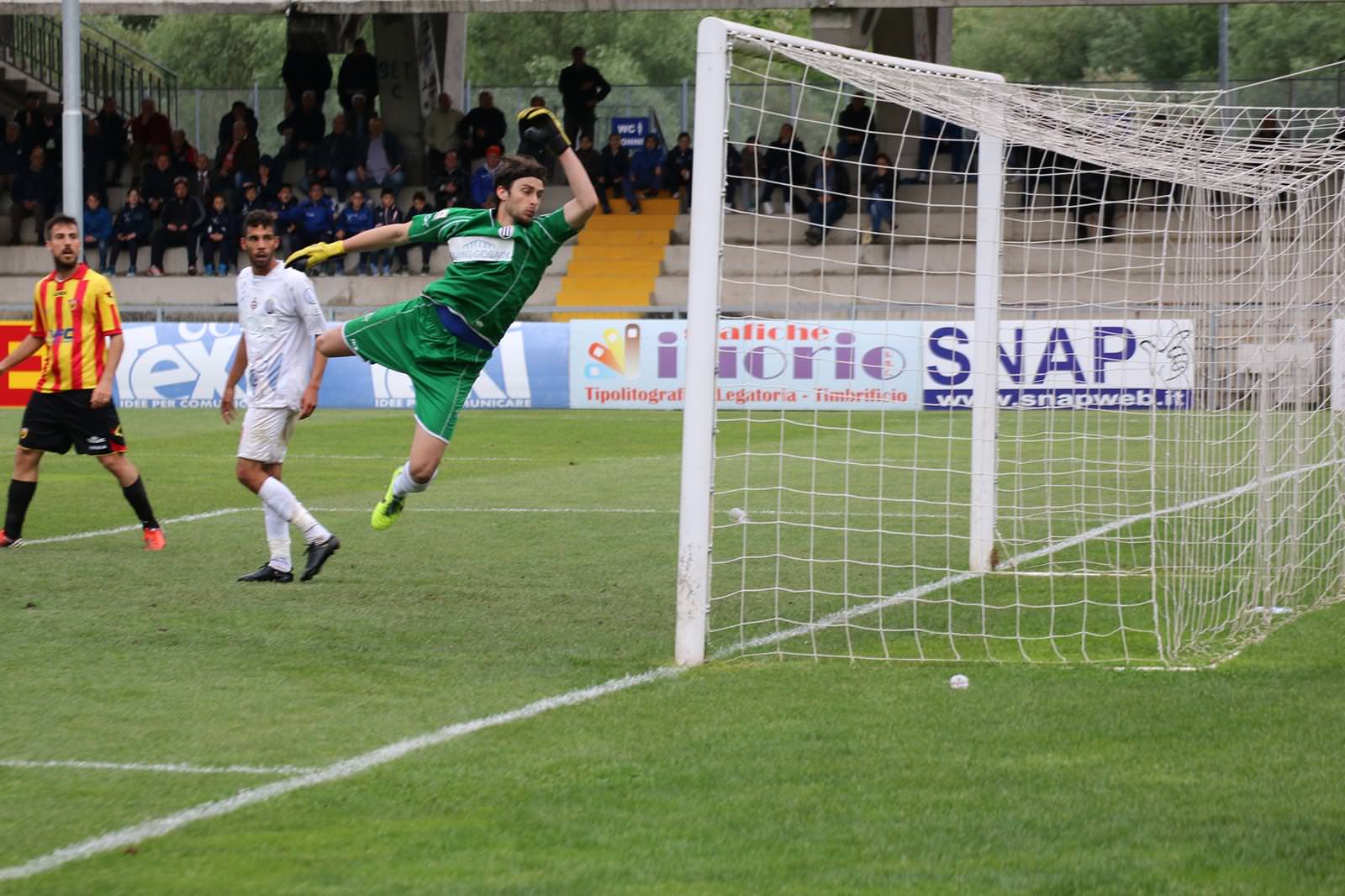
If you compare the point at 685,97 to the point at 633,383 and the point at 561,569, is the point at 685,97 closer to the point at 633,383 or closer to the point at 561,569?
the point at 633,383

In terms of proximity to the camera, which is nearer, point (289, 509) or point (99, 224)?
point (289, 509)

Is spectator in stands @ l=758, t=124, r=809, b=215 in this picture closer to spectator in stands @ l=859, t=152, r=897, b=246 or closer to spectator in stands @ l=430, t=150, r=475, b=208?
spectator in stands @ l=859, t=152, r=897, b=246

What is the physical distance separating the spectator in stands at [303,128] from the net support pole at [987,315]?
82.8ft

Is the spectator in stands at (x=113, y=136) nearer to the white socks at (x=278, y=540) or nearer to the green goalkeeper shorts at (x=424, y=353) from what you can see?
the white socks at (x=278, y=540)

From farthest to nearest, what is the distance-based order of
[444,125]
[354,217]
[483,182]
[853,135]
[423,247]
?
[444,125] < [423,247] < [483,182] < [354,217] < [853,135]

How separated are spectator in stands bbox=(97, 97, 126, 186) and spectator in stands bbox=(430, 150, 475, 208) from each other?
6.50 meters

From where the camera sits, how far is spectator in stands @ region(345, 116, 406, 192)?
3238cm

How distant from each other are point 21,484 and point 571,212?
194 inches

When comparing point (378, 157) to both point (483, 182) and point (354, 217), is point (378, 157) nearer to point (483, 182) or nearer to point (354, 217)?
point (354, 217)

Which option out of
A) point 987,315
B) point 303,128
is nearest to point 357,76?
point 303,128

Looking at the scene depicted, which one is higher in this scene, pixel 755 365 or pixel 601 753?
pixel 755 365

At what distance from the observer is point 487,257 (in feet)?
28.0

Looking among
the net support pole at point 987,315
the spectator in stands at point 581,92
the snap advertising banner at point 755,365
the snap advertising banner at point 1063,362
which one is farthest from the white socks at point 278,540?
the spectator in stands at point 581,92

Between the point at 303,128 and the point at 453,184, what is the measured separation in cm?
394
